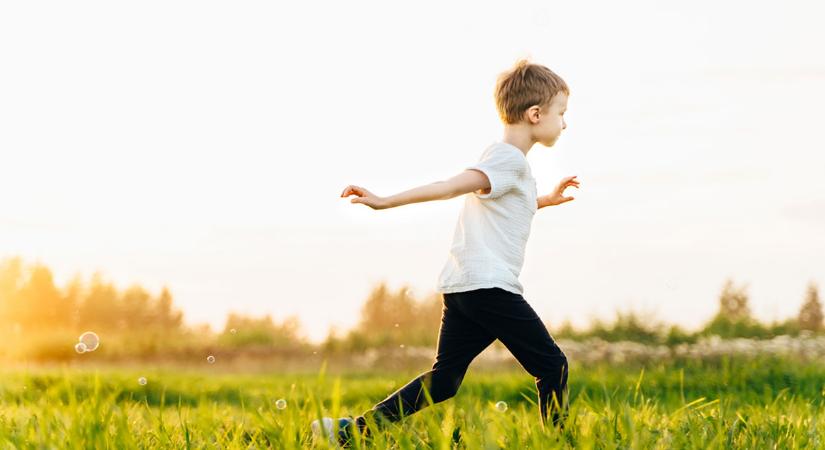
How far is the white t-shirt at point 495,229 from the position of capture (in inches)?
143

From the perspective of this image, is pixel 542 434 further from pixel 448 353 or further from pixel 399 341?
pixel 399 341

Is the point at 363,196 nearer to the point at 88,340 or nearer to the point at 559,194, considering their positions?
the point at 559,194

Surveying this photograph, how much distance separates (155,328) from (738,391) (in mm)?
6937

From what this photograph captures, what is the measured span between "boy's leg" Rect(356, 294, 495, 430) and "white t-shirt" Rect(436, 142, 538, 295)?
0.48 ft

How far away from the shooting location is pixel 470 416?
2791mm

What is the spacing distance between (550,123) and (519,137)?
0.14 metres

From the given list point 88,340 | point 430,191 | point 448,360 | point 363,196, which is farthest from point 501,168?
point 88,340

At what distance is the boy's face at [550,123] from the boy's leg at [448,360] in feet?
2.52

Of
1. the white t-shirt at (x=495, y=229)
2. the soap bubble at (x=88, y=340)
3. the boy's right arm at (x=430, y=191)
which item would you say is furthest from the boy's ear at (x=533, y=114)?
the soap bubble at (x=88, y=340)

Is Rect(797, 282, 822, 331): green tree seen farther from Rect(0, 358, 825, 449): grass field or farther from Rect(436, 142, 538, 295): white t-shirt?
Rect(436, 142, 538, 295): white t-shirt

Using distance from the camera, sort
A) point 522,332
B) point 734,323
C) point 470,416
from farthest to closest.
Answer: point 734,323 → point 522,332 → point 470,416

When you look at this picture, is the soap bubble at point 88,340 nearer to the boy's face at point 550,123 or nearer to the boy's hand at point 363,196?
the boy's hand at point 363,196

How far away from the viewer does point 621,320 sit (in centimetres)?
882

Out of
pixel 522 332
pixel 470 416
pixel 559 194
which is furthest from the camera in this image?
pixel 559 194
